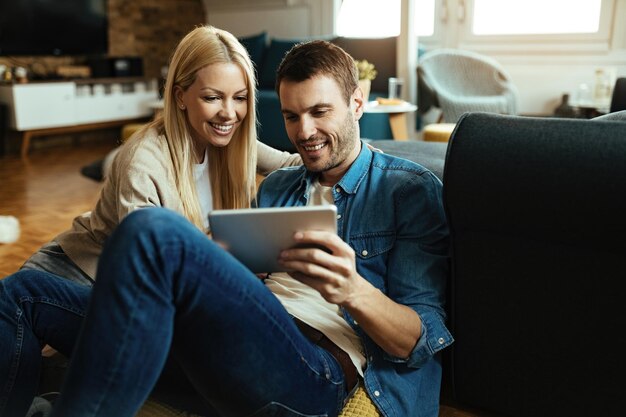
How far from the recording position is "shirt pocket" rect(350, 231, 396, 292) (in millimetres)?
1066

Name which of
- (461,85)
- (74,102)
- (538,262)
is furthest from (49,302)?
(74,102)

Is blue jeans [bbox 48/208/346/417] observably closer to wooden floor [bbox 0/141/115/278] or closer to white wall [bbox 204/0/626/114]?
wooden floor [bbox 0/141/115/278]

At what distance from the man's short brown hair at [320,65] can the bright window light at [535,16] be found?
367 cm

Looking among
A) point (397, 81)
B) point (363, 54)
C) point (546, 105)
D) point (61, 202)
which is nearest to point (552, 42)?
point (546, 105)

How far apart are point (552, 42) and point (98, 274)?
167 inches

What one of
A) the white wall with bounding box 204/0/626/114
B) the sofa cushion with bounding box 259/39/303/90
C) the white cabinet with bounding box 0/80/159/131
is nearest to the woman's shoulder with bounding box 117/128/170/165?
the white wall with bounding box 204/0/626/114

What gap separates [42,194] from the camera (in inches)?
138

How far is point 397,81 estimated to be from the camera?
326 cm

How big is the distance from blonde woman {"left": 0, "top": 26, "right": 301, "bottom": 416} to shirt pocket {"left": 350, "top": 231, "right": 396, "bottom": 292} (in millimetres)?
473

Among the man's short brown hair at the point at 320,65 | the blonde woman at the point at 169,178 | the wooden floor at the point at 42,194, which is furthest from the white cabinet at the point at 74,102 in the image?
the man's short brown hair at the point at 320,65

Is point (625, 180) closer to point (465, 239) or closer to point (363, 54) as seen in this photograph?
point (465, 239)

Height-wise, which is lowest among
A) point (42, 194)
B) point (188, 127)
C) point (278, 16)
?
point (42, 194)

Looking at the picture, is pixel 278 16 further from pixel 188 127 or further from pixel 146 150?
pixel 146 150

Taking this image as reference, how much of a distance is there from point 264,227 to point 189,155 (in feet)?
2.00
